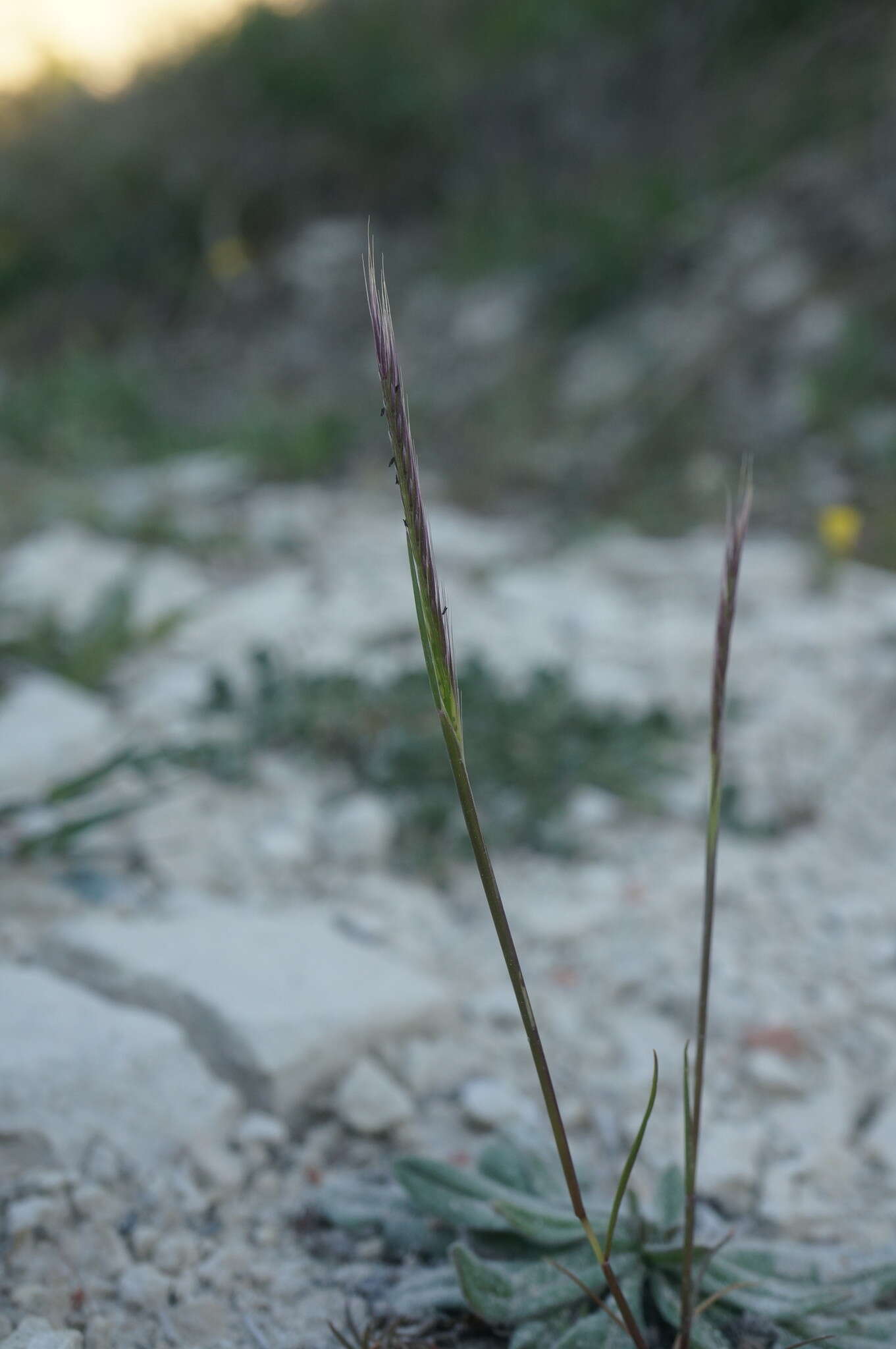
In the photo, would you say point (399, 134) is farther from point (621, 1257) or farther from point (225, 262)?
point (621, 1257)

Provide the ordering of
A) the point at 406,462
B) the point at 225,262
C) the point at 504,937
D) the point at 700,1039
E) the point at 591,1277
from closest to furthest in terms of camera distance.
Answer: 1. the point at 406,462
2. the point at 504,937
3. the point at 700,1039
4. the point at 591,1277
5. the point at 225,262

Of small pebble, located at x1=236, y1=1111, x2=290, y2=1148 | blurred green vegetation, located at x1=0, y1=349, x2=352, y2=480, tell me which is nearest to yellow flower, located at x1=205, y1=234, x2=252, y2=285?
blurred green vegetation, located at x1=0, y1=349, x2=352, y2=480

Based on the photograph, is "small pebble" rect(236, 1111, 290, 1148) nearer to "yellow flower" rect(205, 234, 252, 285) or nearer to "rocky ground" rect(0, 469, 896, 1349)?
"rocky ground" rect(0, 469, 896, 1349)

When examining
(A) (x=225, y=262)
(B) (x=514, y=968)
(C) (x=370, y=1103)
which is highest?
(A) (x=225, y=262)

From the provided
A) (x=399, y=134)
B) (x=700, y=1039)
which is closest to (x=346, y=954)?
(x=700, y=1039)

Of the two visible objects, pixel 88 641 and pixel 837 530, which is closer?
pixel 88 641

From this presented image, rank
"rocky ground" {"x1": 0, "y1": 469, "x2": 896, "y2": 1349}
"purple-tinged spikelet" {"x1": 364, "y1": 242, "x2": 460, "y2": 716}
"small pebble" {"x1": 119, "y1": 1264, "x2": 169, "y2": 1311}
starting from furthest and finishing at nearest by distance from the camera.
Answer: "rocky ground" {"x1": 0, "y1": 469, "x2": 896, "y2": 1349} < "small pebble" {"x1": 119, "y1": 1264, "x2": 169, "y2": 1311} < "purple-tinged spikelet" {"x1": 364, "y1": 242, "x2": 460, "y2": 716}
